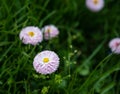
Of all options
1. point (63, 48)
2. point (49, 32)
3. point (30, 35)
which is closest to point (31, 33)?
point (30, 35)

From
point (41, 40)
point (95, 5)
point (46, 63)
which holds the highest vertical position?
point (95, 5)

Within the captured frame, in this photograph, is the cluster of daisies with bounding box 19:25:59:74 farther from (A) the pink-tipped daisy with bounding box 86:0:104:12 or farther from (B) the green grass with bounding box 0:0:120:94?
(A) the pink-tipped daisy with bounding box 86:0:104:12

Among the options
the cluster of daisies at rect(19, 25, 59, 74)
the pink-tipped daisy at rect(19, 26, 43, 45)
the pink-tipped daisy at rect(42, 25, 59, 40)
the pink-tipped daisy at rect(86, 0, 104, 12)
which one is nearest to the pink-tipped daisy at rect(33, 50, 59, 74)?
the cluster of daisies at rect(19, 25, 59, 74)

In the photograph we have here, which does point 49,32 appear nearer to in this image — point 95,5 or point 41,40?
point 41,40

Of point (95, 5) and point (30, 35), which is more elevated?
point (95, 5)


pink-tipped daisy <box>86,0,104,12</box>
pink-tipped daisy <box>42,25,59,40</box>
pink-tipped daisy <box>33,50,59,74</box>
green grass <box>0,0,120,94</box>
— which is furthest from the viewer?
pink-tipped daisy <box>86,0,104,12</box>

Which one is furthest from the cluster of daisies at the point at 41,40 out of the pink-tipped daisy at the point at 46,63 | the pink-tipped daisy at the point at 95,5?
the pink-tipped daisy at the point at 95,5

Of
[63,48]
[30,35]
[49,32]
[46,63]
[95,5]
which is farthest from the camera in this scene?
[95,5]
